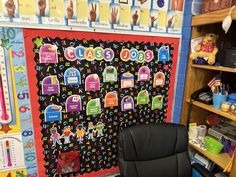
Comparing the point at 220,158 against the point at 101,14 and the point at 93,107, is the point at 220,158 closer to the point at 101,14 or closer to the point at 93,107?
the point at 93,107

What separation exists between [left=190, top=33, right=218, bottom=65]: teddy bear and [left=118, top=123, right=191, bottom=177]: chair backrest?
1.92 ft

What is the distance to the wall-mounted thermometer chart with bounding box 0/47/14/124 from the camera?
103 cm

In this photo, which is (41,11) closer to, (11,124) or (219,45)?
(11,124)

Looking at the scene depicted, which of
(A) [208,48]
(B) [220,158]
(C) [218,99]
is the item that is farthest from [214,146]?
(A) [208,48]

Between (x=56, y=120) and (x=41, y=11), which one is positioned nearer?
(x=41, y=11)

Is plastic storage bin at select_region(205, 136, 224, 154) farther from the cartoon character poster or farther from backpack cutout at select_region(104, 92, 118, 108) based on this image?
backpack cutout at select_region(104, 92, 118, 108)

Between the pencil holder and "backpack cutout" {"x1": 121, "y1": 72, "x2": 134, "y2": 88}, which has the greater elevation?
"backpack cutout" {"x1": 121, "y1": 72, "x2": 134, "y2": 88}

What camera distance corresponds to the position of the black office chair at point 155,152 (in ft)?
3.81

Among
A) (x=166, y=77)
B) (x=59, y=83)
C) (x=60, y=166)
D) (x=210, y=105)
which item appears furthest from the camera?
(x=166, y=77)

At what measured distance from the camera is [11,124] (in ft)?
3.66

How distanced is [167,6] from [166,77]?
1.88 feet

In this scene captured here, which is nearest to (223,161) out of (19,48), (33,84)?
(33,84)

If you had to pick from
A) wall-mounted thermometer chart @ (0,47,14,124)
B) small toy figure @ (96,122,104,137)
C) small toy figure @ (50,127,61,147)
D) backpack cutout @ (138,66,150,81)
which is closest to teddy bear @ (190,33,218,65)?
backpack cutout @ (138,66,150,81)

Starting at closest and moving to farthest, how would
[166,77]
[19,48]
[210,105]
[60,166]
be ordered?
[19,48]
[60,166]
[210,105]
[166,77]
